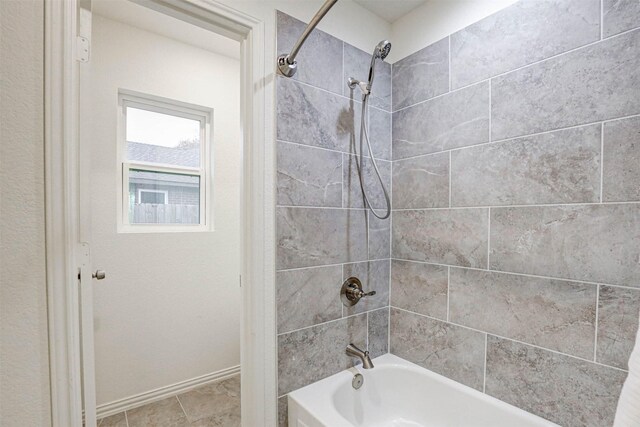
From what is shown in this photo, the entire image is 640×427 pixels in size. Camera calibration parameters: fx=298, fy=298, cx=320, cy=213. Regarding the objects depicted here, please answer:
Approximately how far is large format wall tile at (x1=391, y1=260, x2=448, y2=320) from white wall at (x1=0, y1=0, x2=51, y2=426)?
60.0 inches

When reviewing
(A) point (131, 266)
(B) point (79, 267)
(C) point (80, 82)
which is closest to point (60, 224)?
(B) point (79, 267)

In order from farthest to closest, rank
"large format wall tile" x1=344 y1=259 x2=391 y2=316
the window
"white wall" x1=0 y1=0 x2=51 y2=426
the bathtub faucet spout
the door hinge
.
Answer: the window, "large format wall tile" x1=344 y1=259 x2=391 y2=316, the bathtub faucet spout, the door hinge, "white wall" x1=0 y1=0 x2=51 y2=426

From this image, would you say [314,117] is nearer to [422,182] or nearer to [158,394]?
[422,182]

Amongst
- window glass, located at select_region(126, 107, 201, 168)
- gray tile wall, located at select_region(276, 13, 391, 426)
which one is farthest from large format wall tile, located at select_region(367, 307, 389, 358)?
window glass, located at select_region(126, 107, 201, 168)

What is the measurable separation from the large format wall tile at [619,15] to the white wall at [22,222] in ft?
6.02

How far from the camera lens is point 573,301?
3.65 ft

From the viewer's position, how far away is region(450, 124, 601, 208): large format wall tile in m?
1.08

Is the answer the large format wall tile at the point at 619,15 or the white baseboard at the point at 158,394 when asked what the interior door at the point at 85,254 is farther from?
the large format wall tile at the point at 619,15

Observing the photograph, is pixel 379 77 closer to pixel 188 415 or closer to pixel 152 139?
pixel 152 139

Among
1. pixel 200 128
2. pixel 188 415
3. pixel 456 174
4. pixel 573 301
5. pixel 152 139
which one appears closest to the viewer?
pixel 573 301

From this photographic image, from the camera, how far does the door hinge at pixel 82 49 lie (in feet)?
3.14

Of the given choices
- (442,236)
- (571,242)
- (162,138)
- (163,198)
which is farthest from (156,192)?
(571,242)

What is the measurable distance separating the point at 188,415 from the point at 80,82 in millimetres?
2057

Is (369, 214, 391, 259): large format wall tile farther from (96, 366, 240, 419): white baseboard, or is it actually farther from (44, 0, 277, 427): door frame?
(96, 366, 240, 419): white baseboard
